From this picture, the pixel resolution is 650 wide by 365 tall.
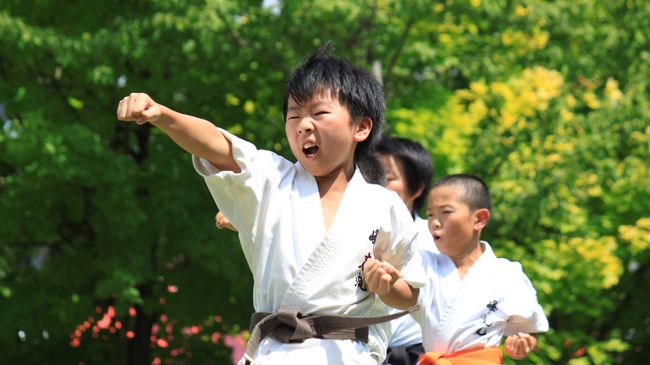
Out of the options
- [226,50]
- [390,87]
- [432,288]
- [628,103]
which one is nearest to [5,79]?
[226,50]

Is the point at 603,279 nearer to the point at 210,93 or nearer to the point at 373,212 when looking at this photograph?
the point at 210,93

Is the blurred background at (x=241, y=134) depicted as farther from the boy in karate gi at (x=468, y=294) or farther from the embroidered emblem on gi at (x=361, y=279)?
the embroidered emblem on gi at (x=361, y=279)

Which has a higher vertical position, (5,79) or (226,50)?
(226,50)

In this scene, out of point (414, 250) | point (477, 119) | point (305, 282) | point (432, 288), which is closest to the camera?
point (305, 282)

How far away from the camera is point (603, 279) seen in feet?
33.5

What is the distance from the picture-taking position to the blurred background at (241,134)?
363 inches

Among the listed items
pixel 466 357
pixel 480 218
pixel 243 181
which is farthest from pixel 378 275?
pixel 480 218

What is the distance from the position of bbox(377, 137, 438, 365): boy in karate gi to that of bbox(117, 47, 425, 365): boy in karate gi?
5.19ft

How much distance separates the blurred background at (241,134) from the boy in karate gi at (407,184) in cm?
350

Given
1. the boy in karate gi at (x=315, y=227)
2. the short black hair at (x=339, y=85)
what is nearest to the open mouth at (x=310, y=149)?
the boy in karate gi at (x=315, y=227)

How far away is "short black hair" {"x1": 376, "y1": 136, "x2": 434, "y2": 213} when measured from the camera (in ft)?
17.4

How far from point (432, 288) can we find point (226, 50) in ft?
17.4

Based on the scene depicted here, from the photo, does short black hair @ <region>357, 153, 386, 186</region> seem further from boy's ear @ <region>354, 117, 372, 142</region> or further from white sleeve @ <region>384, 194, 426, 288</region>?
white sleeve @ <region>384, 194, 426, 288</region>

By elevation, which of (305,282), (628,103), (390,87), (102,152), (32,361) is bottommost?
(32,361)
